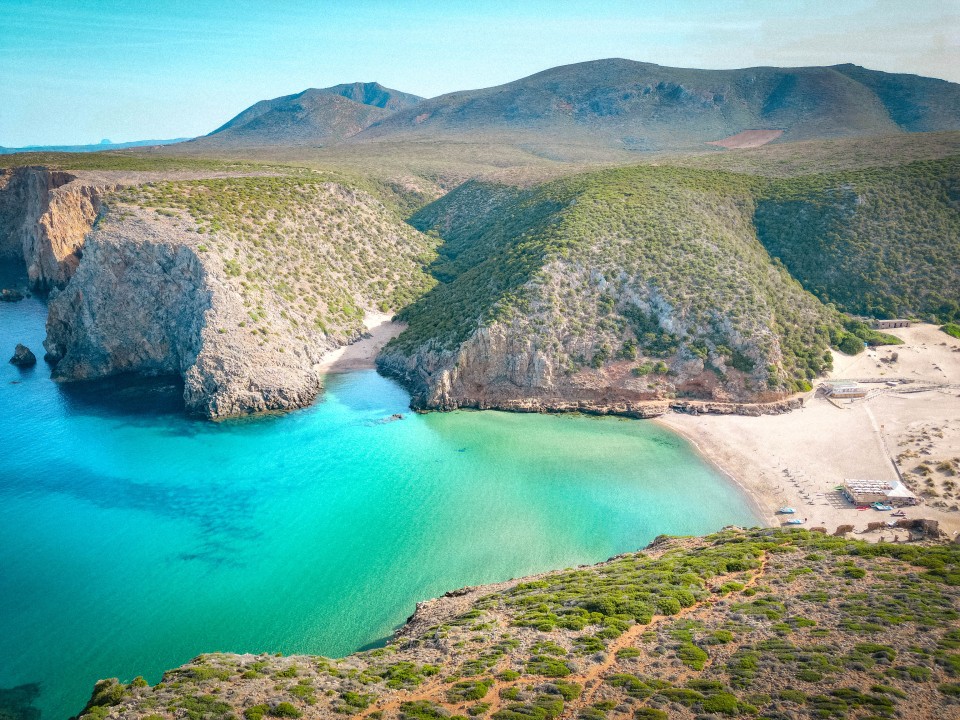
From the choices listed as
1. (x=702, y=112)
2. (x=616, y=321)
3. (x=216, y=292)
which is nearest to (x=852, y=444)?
(x=616, y=321)

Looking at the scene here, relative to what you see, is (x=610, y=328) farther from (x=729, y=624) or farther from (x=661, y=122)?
(x=661, y=122)

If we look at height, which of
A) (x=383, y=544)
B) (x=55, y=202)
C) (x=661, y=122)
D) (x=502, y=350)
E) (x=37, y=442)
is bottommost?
(x=383, y=544)

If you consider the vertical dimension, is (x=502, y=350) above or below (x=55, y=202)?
below

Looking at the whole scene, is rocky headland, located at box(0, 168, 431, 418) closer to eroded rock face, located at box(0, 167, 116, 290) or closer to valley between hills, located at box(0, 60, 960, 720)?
valley between hills, located at box(0, 60, 960, 720)

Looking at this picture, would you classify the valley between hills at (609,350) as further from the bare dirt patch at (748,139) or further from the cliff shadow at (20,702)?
the bare dirt patch at (748,139)

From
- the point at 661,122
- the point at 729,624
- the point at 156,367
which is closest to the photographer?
the point at 729,624

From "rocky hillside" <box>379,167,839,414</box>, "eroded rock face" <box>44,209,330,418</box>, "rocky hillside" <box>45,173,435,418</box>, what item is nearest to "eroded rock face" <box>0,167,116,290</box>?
"rocky hillside" <box>45,173,435,418</box>

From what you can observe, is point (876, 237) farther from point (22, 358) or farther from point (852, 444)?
point (22, 358)

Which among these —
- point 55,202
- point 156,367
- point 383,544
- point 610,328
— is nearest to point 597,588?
point 383,544
